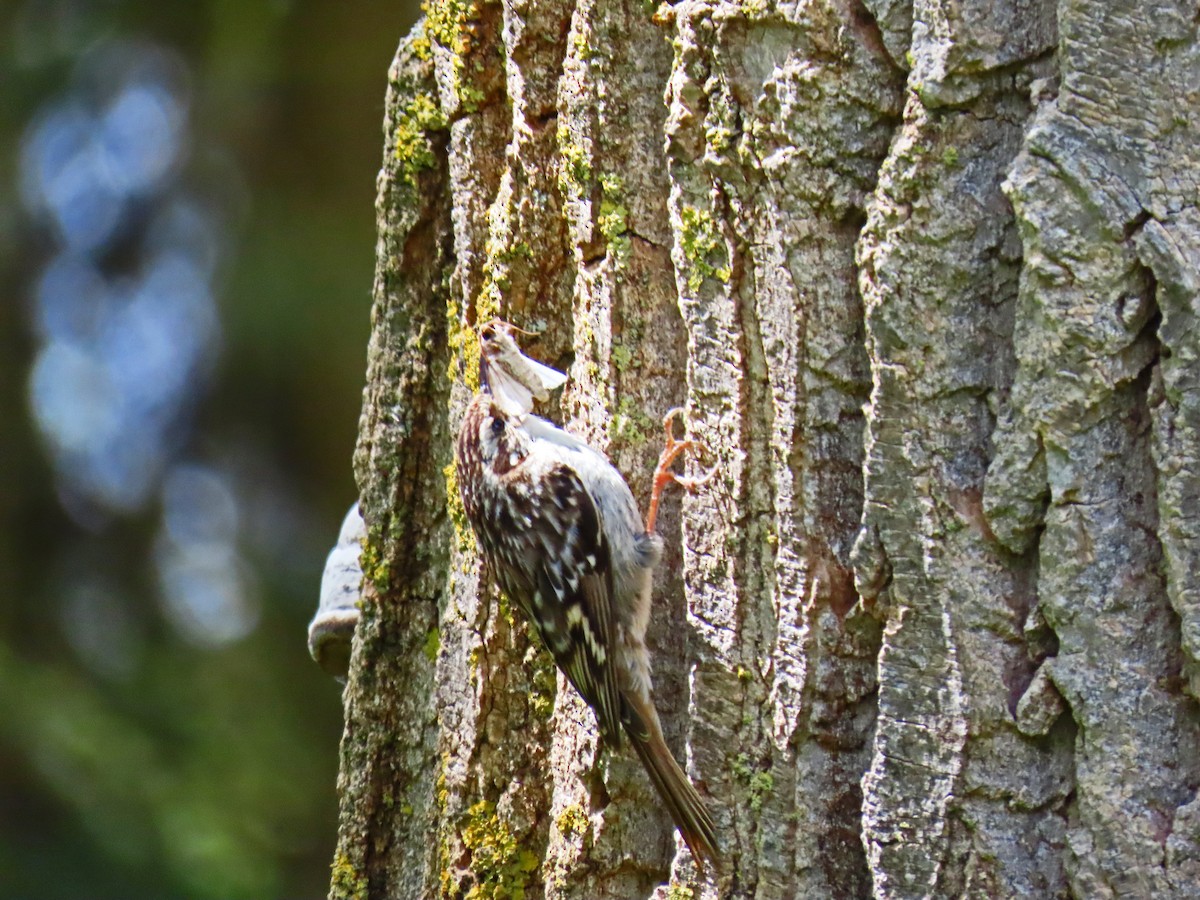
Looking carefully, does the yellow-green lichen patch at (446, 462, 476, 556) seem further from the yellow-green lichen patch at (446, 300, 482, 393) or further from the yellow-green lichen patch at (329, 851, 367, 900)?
the yellow-green lichen patch at (329, 851, 367, 900)

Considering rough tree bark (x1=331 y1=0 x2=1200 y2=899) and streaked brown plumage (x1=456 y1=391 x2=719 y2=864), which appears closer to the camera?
rough tree bark (x1=331 y1=0 x2=1200 y2=899)

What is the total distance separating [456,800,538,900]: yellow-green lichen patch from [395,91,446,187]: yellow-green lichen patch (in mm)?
1159

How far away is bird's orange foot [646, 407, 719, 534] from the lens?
194cm

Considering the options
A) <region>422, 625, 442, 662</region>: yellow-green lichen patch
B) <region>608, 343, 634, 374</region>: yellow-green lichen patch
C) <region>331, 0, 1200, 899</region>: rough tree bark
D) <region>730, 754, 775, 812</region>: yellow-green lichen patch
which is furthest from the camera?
<region>422, 625, 442, 662</region>: yellow-green lichen patch

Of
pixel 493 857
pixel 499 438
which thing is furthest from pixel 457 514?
pixel 493 857

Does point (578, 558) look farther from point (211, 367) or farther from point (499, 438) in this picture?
point (211, 367)

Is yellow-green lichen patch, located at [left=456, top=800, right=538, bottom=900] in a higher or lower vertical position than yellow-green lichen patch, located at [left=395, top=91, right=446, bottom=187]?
lower

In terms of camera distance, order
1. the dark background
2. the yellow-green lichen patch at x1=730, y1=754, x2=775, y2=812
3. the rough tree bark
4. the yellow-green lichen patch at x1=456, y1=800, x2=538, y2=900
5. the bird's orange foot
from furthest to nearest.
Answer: the dark background → the yellow-green lichen patch at x1=456, y1=800, x2=538, y2=900 → the bird's orange foot → the yellow-green lichen patch at x1=730, y1=754, x2=775, y2=812 → the rough tree bark

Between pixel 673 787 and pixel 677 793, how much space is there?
0.5 inches

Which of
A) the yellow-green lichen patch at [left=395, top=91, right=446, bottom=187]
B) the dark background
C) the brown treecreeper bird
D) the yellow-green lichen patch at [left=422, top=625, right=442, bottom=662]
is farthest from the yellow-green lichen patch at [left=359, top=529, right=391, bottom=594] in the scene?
the dark background

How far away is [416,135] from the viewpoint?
95.3 inches

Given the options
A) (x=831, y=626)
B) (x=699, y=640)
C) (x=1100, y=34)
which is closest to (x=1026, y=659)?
(x=831, y=626)

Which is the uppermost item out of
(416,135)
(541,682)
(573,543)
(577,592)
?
(416,135)

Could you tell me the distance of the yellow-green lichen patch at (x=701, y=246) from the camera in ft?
6.04
